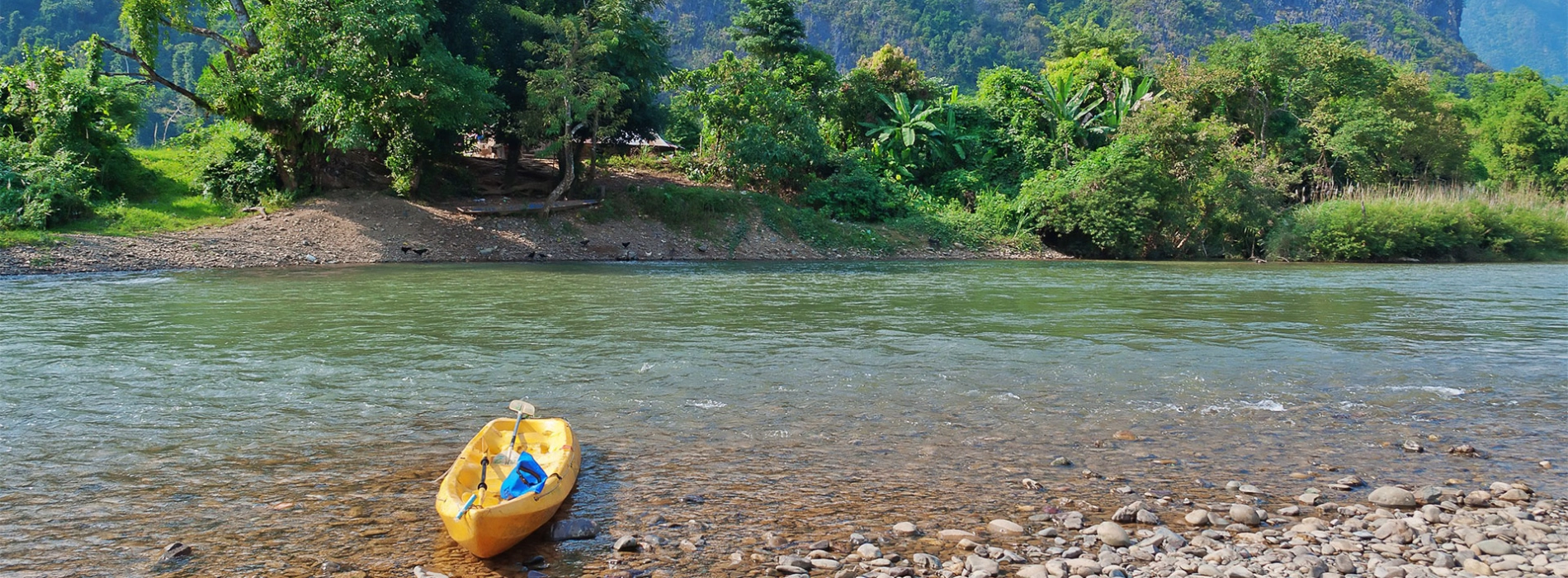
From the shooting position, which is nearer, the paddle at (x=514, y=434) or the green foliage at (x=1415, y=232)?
the paddle at (x=514, y=434)

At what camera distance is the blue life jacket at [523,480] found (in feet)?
21.1

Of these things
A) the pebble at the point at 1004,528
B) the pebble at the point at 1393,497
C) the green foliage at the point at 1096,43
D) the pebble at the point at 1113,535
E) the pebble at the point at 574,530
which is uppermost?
the green foliage at the point at 1096,43

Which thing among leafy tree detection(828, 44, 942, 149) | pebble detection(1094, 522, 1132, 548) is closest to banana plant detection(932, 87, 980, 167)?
leafy tree detection(828, 44, 942, 149)

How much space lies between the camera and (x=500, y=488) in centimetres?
651

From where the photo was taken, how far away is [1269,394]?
1059cm

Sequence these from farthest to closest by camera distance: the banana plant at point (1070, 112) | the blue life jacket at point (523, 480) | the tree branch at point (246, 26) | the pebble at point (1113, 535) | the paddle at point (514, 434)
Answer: the banana plant at point (1070, 112) < the tree branch at point (246, 26) < the paddle at point (514, 434) < the blue life jacket at point (523, 480) < the pebble at point (1113, 535)

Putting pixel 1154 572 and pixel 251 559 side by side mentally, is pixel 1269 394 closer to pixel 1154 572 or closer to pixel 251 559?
pixel 1154 572

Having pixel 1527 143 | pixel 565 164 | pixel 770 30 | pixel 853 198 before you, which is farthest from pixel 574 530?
pixel 1527 143

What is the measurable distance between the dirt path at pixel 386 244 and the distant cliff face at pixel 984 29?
221ft

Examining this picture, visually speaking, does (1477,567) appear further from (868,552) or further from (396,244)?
(396,244)

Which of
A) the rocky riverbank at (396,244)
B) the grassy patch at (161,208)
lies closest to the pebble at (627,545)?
the rocky riverbank at (396,244)

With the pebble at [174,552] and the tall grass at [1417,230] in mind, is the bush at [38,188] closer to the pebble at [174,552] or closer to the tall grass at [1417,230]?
the pebble at [174,552]

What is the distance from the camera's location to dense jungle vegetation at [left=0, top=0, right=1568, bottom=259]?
2509cm

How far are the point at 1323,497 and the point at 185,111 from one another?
236 feet
